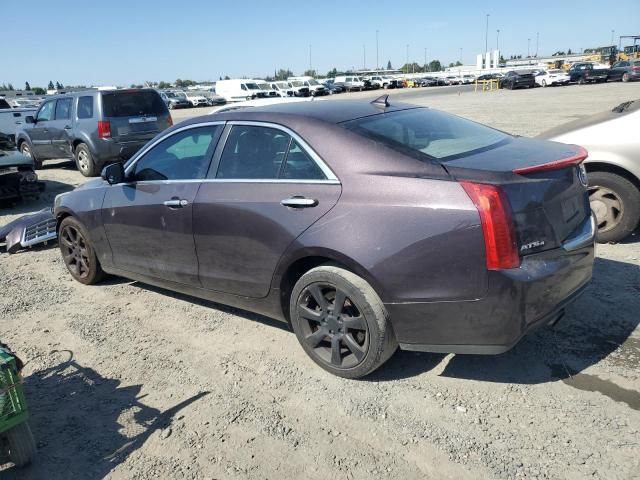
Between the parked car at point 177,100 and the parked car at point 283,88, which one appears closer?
the parked car at point 177,100

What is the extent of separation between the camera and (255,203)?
11.5 ft

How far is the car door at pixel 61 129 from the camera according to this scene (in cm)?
1176

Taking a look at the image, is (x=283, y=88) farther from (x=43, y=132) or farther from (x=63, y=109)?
(x=63, y=109)

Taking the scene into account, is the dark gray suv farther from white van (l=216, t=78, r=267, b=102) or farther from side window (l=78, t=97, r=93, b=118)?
white van (l=216, t=78, r=267, b=102)

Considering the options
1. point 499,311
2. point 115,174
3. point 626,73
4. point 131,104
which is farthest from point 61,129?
point 626,73

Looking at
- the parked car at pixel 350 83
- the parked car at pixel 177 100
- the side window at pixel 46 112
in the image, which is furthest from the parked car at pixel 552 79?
the side window at pixel 46 112

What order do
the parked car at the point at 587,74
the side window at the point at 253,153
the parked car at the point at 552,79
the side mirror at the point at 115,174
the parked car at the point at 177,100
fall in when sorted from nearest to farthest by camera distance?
the side window at the point at 253,153 → the side mirror at the point at 115,174 → the parked car at the point at 587,74 → the parked car at the point at 552,79 → the parked car at the point at 177,100

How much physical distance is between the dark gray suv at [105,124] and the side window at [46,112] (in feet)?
1.40

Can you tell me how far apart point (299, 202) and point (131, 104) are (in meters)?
9.17

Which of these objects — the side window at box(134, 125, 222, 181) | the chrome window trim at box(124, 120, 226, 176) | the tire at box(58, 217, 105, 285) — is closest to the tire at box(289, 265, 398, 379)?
the side window at box(134, 125, 222, 181)

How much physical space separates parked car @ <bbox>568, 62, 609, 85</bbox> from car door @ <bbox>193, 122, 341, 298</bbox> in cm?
4818

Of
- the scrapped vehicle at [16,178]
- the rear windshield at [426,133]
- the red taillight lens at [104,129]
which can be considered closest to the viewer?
the rear windshield at [426,133]

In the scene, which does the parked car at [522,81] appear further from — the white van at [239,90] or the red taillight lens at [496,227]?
the red taillight lens at [496,227]

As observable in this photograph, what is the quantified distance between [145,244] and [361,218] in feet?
7.06
